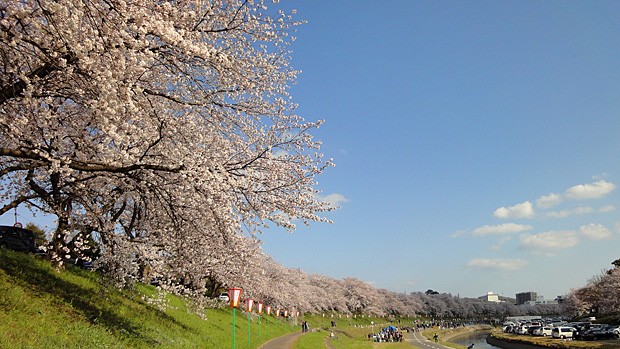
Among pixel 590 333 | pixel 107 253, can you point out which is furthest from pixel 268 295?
pixel 107 253

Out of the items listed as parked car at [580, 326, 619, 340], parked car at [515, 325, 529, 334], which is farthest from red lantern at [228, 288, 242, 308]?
parked car at [515, 325, 529, 334]

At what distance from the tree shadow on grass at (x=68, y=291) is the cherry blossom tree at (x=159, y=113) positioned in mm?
2124

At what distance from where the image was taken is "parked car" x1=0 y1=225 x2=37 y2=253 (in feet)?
74.9

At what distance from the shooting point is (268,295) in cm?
5834

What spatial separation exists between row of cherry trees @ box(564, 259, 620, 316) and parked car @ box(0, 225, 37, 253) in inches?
3251

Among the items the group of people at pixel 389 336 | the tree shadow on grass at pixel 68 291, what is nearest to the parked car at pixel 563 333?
the group of people at pixel 389 336

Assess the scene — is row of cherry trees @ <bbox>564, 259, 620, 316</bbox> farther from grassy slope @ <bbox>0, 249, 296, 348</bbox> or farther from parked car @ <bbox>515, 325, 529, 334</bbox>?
grassy slope @ <bbox>0, 249, 296, 348</bbox>

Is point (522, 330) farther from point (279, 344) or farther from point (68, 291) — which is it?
point (68, 291)

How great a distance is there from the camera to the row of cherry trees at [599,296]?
77.0m

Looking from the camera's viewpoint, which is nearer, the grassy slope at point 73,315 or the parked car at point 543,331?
the grassy slope at point 73,315

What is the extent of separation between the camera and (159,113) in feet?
35.5

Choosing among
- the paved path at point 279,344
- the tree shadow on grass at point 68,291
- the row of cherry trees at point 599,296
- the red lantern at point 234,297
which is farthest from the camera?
the row of cherry trees at point 599,296

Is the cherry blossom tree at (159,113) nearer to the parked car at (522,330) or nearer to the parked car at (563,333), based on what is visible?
the parked car at (563,333)

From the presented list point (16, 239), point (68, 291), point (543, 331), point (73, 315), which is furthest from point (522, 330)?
point (73, 315)
